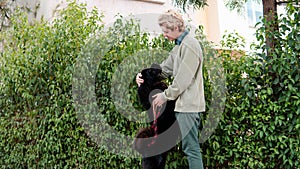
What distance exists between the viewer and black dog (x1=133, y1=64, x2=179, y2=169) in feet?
11.9

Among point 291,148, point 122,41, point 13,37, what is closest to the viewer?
point 291,148

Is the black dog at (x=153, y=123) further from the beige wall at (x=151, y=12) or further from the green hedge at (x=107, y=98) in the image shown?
the beige wall at (x=151, y=12)

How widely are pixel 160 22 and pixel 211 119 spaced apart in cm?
104

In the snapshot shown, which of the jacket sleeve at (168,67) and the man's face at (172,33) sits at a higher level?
the man's face at (172,33)

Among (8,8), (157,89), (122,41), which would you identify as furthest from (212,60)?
(8,8)

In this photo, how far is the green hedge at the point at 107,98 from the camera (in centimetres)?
366

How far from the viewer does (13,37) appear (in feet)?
18.0

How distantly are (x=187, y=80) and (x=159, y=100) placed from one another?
1.06 feet

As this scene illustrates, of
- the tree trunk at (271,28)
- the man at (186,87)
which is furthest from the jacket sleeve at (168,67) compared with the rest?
the tree trunk at (271,28)

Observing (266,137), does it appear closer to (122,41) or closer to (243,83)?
(243,83)

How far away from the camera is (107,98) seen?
4246 mm

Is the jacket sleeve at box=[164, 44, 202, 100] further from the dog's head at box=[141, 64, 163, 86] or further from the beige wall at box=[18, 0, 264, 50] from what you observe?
the beige wall at box=[18, 0, 264, 50]

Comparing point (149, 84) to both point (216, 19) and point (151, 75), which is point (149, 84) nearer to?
point (151, 75)

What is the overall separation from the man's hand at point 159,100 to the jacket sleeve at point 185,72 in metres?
0.07
